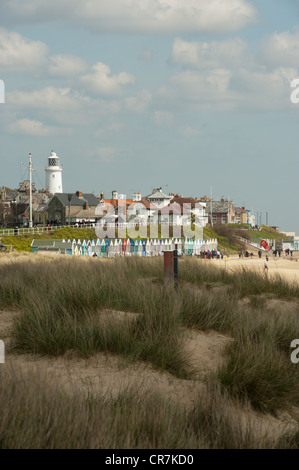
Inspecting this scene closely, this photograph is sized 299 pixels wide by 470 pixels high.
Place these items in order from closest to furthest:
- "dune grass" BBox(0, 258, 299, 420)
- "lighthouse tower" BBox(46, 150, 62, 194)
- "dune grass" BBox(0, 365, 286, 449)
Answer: "dune grass" BBox(0, 365, 286, 449), "dune grass" BBox(0, 258, 299, 420), "lighthouse tower" BBox(46, 150, 62, 194)

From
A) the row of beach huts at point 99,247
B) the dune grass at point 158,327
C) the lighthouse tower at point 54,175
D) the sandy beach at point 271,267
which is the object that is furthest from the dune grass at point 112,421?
the lighthouse tower at point 54,175

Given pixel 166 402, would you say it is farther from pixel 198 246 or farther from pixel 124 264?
pixel 198 246

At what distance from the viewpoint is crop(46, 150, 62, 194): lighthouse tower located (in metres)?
125

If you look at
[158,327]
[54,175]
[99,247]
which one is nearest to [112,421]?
[158,327]

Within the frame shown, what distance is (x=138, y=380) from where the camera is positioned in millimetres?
5773

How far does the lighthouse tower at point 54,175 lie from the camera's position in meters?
125

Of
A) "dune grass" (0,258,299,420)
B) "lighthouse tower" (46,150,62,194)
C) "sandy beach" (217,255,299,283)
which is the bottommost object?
"sandy beach" (217,255,299,283)

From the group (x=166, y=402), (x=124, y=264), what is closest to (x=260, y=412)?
(x=166, y=402)

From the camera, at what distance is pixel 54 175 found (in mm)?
125688

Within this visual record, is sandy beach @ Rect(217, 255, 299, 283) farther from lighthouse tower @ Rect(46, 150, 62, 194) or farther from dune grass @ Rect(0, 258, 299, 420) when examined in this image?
lighthouse tower @ Rect(46, 150, 62, 194)

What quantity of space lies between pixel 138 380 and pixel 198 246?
5874 cm

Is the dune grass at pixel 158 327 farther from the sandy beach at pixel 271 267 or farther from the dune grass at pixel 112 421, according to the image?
the sandy beach at pixel 271 267

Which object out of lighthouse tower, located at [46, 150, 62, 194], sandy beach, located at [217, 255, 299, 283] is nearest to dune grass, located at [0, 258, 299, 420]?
sandy beach, located at [217, 255, 299, 283]

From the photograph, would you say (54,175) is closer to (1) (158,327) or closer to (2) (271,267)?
(2) (271,267)
